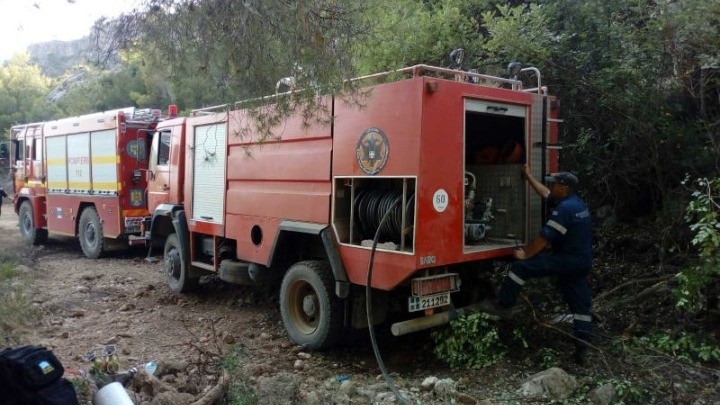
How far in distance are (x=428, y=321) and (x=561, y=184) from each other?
1.72 m

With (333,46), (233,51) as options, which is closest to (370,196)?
(333,46)

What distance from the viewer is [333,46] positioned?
14.2 feet

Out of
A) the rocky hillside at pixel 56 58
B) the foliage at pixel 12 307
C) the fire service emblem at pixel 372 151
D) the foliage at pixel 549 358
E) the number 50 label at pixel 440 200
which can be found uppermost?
the rocky hillside at pixel 56 58

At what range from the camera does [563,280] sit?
487 cm

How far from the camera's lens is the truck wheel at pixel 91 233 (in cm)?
1090

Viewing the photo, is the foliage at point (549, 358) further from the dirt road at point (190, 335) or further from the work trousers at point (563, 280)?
the dirt road at point (190, 335)

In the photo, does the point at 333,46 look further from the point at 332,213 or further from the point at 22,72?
the point at 22,72

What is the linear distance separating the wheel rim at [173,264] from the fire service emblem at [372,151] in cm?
407

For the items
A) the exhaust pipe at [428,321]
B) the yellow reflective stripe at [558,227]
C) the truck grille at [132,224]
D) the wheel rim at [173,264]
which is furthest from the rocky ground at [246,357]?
the truck grille at [132,224]

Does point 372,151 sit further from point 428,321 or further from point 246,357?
point 246,357

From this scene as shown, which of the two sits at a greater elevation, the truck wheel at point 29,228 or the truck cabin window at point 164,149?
the truck cabin window at point 164,149

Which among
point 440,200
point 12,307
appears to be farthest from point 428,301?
point 12,307

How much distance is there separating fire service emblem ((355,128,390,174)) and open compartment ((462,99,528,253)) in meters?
0.93

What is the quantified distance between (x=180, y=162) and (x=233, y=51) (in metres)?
3.93
